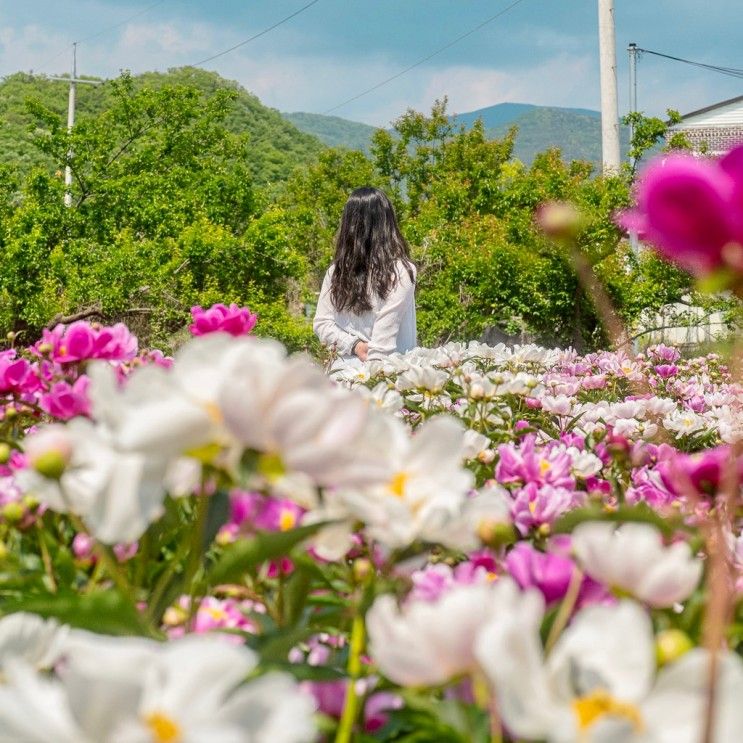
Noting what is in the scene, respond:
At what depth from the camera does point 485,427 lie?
5.74 feet

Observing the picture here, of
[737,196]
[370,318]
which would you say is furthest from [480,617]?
[370,318]

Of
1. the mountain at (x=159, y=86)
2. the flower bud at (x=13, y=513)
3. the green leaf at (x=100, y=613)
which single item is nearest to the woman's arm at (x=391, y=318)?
the flower bud at (x=13, y=513)

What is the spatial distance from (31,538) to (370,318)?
9.22 ft

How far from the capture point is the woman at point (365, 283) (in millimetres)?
3617

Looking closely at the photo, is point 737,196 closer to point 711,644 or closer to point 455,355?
point 711,644

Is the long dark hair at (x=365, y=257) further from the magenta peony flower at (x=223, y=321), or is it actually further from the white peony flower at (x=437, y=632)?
the white peony flower at (x=437, y=632)

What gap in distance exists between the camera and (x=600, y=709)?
411mm

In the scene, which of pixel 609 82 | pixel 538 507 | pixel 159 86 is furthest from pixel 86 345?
pixel 159 86

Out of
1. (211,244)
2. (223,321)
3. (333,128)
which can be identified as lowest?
(223,321)

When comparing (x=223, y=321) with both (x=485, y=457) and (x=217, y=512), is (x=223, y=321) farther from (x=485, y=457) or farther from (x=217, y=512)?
(x=217, y=512)

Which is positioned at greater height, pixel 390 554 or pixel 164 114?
pixel 164 114

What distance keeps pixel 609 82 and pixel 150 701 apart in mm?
11384

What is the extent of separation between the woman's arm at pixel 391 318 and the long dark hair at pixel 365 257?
34mm

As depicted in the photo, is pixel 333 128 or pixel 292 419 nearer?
pixel 292 419
